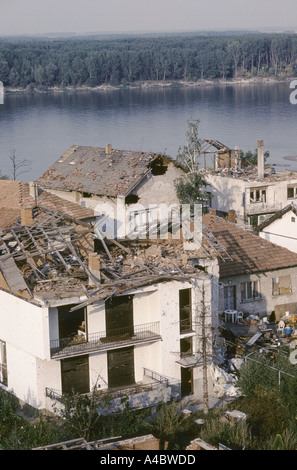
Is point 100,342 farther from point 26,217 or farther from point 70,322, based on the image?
point 26,217

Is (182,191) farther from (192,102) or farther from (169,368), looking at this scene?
(192,102)

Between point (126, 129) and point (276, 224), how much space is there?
73.1 m

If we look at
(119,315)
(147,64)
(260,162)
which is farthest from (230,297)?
(147,64)

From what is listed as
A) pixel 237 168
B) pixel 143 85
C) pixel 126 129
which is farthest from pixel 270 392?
pixel 143 85

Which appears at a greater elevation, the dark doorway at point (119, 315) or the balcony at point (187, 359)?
the dark doorway at point (119, 315)

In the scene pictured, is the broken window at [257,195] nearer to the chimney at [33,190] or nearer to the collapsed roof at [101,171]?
the collapsed roof at [101,171]

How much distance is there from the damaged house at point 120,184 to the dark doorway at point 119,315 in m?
14.5

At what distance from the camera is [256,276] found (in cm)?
2903

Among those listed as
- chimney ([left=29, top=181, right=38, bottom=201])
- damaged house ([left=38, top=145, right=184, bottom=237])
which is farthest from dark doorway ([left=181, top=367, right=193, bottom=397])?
damaged house ([left=38, top=145, right=184, bottom=237])

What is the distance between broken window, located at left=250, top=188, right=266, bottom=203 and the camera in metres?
43.5

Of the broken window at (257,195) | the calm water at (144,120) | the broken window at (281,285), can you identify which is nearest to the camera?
→ the broken window at (281,285)

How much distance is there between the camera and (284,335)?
1048 inches

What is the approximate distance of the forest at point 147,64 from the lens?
533 feet

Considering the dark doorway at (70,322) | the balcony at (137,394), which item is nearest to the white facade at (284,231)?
the balcony at (137,394)
